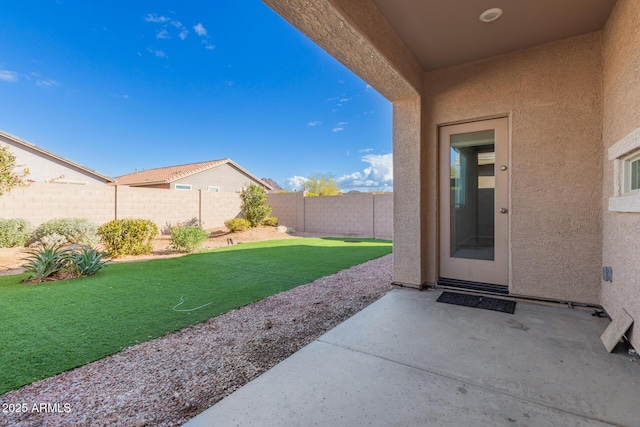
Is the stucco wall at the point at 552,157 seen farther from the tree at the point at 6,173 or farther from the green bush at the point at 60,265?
the tree at the point at 6,173

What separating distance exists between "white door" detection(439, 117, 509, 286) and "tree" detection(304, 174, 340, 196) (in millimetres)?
18118

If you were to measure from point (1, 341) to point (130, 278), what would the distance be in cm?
252

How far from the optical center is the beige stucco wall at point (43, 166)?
43.4ft

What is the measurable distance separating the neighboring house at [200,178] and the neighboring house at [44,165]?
9.80 ft

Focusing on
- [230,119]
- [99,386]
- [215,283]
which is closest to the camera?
[99,386]

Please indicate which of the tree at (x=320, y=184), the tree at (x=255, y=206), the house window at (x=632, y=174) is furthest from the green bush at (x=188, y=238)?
the tree at (x=320, y=184)

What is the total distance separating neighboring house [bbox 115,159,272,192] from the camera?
18.2m

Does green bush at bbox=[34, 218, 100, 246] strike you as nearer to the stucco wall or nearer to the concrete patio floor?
the concrete patio floor

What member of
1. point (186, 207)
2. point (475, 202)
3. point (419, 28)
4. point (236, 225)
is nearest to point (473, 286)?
point (475, 202)

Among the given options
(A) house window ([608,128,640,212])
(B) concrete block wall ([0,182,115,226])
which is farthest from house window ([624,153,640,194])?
(B) concrete block wall ([0,182,115,226])

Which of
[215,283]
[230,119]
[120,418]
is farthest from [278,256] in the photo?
[230,119]

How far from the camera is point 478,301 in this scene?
3.63 metres

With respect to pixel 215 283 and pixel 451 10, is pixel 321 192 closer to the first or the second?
pixel 215 283

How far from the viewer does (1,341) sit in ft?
8.38
